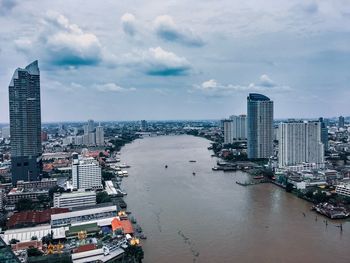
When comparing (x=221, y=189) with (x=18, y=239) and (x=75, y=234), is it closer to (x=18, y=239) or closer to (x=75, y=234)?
(x=75, y=234)

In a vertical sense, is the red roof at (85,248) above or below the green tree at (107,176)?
below

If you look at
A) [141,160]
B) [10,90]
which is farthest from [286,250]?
[141,160]

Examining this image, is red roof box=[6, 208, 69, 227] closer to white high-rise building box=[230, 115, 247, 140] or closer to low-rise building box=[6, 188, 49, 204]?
low-rise building box=[6, 188, 49, 204]

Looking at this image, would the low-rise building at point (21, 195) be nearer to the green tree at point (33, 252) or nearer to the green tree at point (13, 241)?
the green tree at point (13, 241)

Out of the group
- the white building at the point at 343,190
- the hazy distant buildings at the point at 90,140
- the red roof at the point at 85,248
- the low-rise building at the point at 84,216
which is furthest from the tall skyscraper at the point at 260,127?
the red roof at the point at 85,248

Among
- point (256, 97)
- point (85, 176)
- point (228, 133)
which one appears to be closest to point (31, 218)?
point (85, 176)

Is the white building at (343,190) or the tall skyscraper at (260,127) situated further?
the tall skyscraper at (260,127)

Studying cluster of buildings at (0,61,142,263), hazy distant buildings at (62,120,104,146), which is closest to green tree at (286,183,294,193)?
cluster of buildings at (0,61,142,263)
